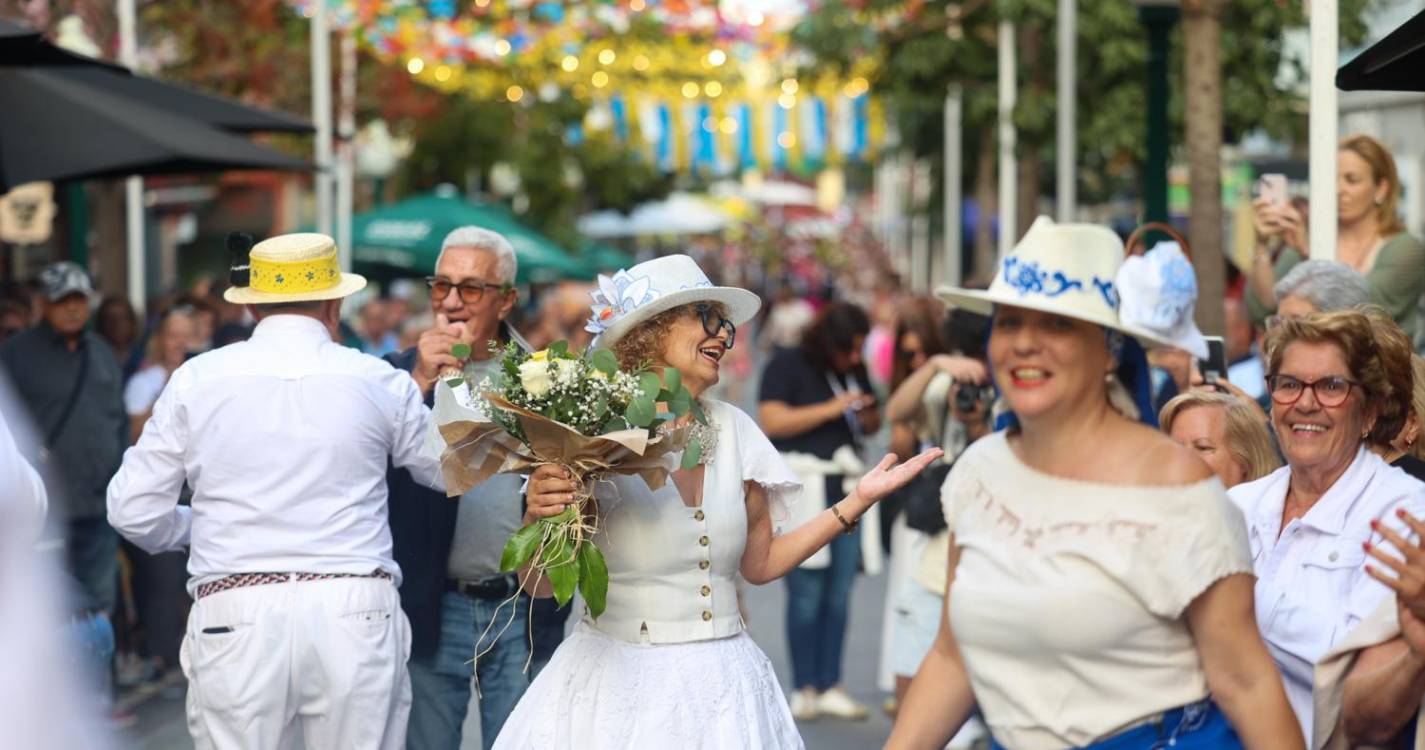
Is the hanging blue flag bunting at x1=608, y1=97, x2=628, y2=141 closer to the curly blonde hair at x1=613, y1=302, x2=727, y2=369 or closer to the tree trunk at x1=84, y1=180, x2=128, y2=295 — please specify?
the tree trunk at x1=84, y1=180, x2=128, y2=295

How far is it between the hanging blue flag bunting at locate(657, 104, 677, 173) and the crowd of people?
113 feet

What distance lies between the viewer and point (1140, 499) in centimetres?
378

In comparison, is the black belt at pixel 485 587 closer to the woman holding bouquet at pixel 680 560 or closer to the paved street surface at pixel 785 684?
the woman holding bouquet at pixel 680 560

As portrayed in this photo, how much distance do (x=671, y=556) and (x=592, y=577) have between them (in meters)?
0.24

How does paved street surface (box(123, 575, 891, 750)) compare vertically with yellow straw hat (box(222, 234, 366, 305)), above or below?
below

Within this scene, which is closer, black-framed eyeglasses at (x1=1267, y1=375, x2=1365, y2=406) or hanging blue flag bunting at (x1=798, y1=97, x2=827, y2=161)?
black-framed eyeglasses at (x1=1267, y1=375, x2=1365, y2=406)

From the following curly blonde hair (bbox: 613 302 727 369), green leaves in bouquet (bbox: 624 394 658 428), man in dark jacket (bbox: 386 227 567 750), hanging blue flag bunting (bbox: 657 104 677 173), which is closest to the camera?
green leaves in bouquet (bbox: 624 394 658 428)

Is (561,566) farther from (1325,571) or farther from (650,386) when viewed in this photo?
(1325,571)

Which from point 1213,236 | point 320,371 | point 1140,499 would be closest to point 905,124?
point 1213,236

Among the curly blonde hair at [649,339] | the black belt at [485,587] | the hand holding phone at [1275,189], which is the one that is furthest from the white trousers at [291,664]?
the hand holding phone at [1275,189]

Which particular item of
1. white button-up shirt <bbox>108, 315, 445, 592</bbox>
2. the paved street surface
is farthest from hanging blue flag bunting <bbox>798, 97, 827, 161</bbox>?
white button-up shirt <bbox>108, 315, 445, 592</bbox>

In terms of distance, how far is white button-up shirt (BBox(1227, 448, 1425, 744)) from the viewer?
4539 millimetres

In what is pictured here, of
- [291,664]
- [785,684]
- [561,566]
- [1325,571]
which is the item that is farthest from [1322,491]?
[785,684]

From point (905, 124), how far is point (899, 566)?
57.2ft
